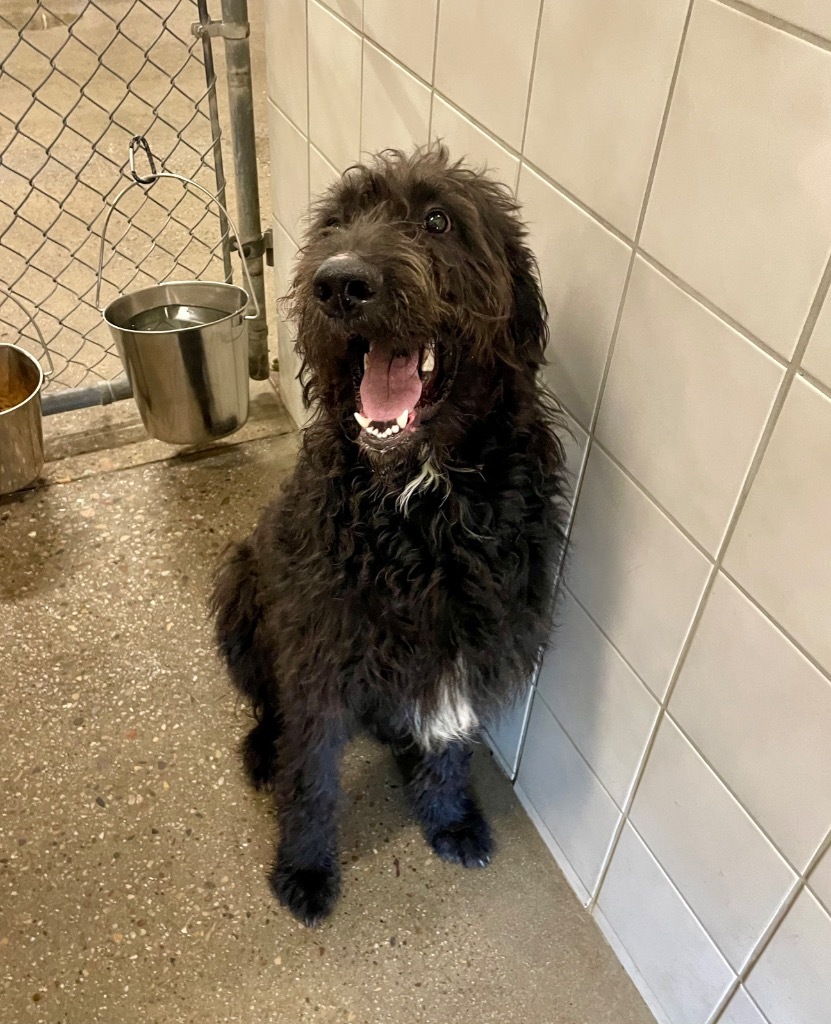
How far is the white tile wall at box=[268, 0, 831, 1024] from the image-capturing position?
0.78m

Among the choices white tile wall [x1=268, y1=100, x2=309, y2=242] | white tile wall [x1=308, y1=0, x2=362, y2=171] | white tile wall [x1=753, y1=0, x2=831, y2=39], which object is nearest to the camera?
white tile wall [x1=753, y1=0, x2=831, y2=39]

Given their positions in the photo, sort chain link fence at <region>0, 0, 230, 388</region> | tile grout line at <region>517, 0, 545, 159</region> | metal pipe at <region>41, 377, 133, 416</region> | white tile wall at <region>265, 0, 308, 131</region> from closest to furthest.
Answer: tile grout line at <region>517, 0, 545, 159</region> < white tile wall at <region>265, 0, 308, 131</region> < metal pipe at <region>41, 377, 133, 416</region> < chain link fence at <region>0, 0, 230, 388</region>

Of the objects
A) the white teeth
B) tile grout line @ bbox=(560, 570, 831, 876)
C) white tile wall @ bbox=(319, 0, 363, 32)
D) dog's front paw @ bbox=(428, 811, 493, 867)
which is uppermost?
white tile wall @ bbox=(319, 0, 363, 32)

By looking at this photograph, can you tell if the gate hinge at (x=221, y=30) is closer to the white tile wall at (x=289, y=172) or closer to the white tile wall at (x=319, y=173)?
the white tile wall at (x=289, y=172)

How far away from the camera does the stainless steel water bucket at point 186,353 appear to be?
6.47 feet

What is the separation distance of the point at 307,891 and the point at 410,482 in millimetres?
762

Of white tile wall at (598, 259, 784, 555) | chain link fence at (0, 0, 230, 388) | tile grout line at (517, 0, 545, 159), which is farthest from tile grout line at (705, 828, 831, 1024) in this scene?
chain link fence at (0, 0, 230, 388)

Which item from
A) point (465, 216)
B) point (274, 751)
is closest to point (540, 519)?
point (465, 216)

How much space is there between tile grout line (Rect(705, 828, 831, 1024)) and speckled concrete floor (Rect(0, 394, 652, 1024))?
22cm

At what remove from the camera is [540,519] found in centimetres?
111

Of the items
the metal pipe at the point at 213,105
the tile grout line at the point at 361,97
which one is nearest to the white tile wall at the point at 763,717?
the tile grout line at the point at 361,97

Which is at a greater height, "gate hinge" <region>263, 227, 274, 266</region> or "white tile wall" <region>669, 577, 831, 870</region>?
"white tile wall" <region>669, 577, 831, 870</region>

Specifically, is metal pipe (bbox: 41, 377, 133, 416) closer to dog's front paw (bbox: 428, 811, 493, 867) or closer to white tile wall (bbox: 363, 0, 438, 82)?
white tile wall (bbox: 363, 0, 438, 82)

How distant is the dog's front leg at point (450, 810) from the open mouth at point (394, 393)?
0.68 metres
